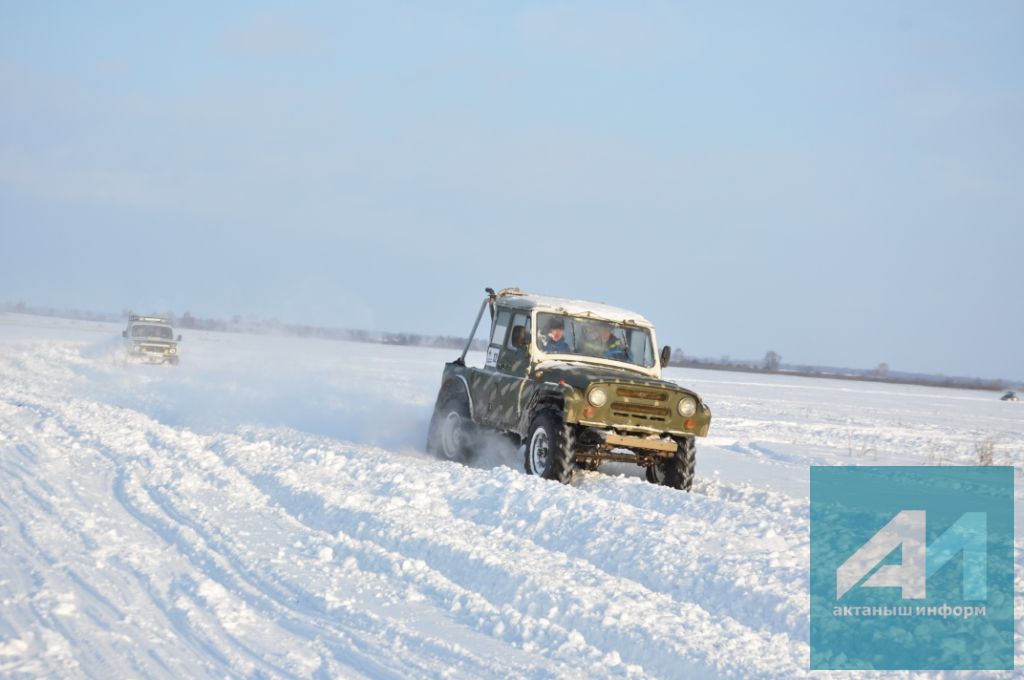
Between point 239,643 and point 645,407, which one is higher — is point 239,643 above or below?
below

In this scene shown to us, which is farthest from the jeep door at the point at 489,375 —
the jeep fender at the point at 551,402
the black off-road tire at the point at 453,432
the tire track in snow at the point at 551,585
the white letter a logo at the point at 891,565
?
the white letter a logo at the point at 891,565

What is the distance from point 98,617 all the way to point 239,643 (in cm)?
92

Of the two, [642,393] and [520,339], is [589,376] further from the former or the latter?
[520,339]

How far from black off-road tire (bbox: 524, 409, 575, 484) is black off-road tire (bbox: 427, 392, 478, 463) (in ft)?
5.62

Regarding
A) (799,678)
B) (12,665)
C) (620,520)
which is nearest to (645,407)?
(620,520)

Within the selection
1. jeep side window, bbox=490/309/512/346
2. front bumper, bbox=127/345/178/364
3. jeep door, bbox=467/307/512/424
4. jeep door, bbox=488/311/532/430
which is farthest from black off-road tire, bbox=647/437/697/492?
front bumper, bbox=127/345/178/364

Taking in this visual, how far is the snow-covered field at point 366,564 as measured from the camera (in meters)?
5.25

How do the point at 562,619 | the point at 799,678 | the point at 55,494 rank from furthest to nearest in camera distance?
1. the point at 55,494
2. the point at 562,619
3. the point at 799,678

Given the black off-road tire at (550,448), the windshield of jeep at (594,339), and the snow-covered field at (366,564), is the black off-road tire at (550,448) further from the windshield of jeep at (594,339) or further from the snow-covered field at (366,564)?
the windshield of jeep at (594,339)

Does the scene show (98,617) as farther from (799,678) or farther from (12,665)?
(799,678)

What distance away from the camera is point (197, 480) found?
9.99m

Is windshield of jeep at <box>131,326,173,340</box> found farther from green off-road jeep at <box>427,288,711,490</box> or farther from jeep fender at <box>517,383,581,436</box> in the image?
jeep fender at <box>517,383,581,436</box>

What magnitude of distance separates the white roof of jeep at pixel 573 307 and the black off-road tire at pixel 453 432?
145 cm

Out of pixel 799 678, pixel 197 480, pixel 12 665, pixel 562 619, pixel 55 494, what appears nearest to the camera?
pixel 12 665
